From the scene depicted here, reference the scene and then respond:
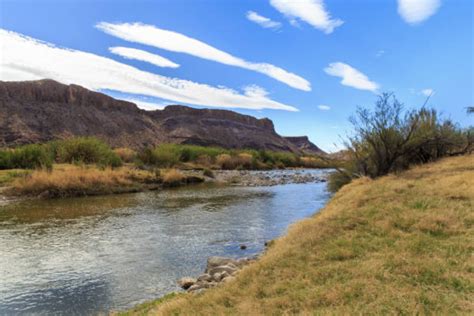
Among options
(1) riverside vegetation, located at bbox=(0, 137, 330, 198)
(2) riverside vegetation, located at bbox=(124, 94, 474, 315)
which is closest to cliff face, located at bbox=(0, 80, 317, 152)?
(1) riverside vegetation, located at bbox=(0, 137, 330, 198)

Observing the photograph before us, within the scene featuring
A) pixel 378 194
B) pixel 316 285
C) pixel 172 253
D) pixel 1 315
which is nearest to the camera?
pixel 316 285

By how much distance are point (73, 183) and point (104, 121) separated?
67256 millimetres

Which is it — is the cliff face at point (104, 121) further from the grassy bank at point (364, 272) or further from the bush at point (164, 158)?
the grassy bank at point (364, 272)

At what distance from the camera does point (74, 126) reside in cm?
7788

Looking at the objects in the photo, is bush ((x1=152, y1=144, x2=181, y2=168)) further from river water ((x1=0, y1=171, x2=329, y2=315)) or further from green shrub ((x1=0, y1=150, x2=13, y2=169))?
river water ((x1=0, y1=171, x2=329, y2=315))

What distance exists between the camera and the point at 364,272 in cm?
574

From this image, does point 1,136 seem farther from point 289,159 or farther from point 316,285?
point 316,285

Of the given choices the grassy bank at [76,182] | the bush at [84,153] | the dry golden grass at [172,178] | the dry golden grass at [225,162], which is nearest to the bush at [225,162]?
the dry golden grass at [225,162]

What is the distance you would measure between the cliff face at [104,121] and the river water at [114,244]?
177ft

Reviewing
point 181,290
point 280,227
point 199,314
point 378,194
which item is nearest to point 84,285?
point 181,290

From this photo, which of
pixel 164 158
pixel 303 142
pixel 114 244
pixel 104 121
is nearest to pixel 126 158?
pixel 164 158

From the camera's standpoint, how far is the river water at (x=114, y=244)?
8.16 meters

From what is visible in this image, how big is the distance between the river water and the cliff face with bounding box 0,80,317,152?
54.0m

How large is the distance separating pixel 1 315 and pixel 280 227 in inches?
414
